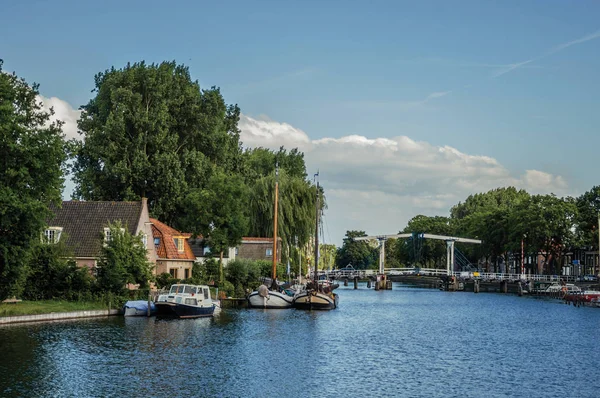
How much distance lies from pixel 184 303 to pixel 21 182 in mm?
17168

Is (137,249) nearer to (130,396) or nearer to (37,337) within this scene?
(37,337)

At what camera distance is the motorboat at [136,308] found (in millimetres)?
60844

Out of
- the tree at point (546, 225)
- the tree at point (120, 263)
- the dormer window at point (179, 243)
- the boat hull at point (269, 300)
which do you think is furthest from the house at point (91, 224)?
the tree at point (546, 225)

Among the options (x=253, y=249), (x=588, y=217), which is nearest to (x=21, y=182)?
(x=253, y=249)

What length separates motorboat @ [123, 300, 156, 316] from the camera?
60844mm

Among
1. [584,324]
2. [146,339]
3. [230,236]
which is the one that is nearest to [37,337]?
[146,339]

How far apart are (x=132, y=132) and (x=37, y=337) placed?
52.7m

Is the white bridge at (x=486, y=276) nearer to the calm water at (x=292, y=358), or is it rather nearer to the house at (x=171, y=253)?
the house at (x=171, y=253)

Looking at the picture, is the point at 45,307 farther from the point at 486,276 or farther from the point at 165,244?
the point at 486,276

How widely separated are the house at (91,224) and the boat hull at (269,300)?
33.2 feet

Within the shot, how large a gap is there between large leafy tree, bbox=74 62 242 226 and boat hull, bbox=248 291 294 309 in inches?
858

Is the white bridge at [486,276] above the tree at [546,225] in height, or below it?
below

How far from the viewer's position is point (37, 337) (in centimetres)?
4512

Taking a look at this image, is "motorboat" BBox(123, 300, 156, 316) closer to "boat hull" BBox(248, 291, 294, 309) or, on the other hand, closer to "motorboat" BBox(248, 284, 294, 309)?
"motorboat" BBox(248, 284, 294, 309)
